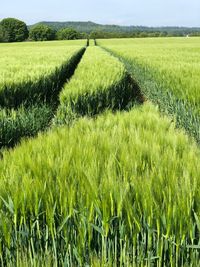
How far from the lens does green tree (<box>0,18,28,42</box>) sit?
8725cm

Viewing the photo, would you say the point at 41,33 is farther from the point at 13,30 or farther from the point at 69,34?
the point at 13,30

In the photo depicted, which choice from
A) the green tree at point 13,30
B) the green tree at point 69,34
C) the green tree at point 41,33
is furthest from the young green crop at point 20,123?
the green tree at point 13,30

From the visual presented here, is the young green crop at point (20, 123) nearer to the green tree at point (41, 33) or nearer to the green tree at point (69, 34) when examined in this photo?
the green tree at point (69, 34)

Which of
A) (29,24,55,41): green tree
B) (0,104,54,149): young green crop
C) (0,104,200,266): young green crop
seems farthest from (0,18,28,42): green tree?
(0,104,200,266): young green crop

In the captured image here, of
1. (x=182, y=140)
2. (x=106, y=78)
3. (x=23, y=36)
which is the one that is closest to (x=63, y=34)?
(x=23, y=36)

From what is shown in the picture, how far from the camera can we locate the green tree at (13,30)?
8725 cm

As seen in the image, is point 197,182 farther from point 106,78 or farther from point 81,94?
point 106,78

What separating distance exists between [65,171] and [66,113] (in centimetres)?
448

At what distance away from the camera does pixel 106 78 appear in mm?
8156

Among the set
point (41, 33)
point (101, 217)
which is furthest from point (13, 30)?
point (101, 217)

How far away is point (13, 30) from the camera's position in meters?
88.3

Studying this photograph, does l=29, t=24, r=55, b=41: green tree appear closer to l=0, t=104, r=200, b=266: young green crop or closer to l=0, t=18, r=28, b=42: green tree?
l=0, t=18, r=28, b=42: green tree

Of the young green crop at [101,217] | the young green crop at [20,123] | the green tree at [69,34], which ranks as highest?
the green tree at [69,34]

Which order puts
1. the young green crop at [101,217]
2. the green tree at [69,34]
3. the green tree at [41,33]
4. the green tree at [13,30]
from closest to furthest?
the young green crop at [101,217], the green tree at [13,30], the green tree at [69,34], the green tree at [41,33]
